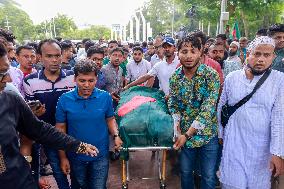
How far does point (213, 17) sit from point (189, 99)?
13213 mm

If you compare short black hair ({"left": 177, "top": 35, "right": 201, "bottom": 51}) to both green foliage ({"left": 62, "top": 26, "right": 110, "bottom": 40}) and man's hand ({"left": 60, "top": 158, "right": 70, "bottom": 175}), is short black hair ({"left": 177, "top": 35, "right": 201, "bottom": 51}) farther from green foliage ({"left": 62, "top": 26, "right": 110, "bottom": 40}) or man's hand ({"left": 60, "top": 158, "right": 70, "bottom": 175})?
green foliage ({"left": 62, "top": 26, "right": 110, "bottom": 40})

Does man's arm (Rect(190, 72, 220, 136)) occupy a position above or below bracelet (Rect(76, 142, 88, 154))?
above

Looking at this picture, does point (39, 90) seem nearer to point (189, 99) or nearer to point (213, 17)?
point (189, 99)

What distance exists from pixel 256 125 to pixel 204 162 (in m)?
0.73

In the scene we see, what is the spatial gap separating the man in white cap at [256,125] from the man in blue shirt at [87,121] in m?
1.12

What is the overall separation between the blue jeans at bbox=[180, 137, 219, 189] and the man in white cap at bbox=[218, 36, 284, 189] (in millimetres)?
211

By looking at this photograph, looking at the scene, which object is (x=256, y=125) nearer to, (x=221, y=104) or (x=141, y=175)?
(x=221, y=104)

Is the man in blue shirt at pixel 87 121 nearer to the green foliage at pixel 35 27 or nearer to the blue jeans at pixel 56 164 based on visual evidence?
the blue jeans at pixel 56 164

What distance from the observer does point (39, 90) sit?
3.19 metres

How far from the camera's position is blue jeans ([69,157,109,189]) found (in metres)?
3.06

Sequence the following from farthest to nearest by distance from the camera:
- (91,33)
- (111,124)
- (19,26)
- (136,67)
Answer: (91,33)
(19,26)
(136,67)
(111,124)

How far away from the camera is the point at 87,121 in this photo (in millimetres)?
2932

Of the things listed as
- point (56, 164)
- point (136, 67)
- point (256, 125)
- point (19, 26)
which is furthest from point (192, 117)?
point (19, 26)

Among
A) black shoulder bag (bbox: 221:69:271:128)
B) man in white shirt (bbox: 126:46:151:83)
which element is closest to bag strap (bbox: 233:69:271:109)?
black shoulder bag (bbox: 221:69:271:128)
